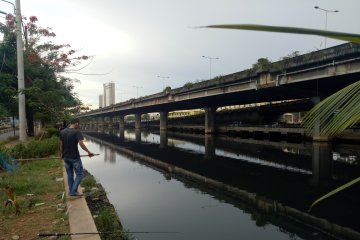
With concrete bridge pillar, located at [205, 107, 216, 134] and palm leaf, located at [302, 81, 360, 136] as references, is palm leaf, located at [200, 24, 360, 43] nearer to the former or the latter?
palm leaf, located at [302, 81, 360, 136]

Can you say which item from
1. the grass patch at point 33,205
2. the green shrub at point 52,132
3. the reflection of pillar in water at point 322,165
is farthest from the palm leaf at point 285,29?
the green shrub at point 52,132

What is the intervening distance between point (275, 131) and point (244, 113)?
1618 centimetres

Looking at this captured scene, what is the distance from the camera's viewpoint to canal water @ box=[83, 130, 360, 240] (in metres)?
9.45

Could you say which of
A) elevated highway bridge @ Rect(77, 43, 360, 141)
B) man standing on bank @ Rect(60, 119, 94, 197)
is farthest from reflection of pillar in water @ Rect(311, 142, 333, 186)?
man standing on bank @ Rect(60, 119, 94, 197)

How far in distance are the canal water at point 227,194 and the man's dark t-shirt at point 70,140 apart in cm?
266

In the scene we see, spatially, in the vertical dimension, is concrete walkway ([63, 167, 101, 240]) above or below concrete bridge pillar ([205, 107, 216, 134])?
below

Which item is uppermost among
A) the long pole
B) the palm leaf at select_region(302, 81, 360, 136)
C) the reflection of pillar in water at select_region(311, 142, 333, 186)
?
the long pole

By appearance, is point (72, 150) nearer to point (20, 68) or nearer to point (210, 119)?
point (20, 68)

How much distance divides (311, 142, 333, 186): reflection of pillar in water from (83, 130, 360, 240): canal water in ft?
0.15

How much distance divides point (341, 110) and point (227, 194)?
12.8m

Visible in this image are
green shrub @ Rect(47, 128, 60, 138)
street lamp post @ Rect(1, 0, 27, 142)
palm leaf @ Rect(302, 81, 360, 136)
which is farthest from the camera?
green shrub @ Rect(47, 128, 60, 138)

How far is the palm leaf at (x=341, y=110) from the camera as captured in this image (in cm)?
131

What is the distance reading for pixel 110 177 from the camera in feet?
59.2

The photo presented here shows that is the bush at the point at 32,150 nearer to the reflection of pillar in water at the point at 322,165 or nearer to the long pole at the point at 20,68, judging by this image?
the long pole at the point at 20,68
